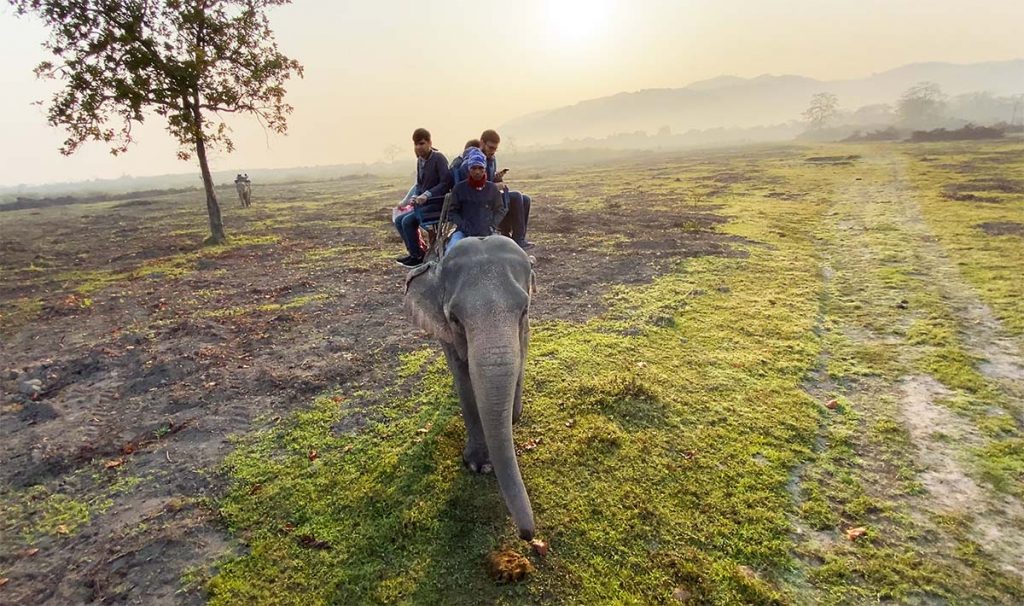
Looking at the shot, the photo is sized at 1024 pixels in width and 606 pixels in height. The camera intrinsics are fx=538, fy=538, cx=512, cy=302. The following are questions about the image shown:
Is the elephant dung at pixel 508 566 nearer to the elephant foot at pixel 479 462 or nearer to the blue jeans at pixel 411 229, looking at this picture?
the elephant foot at pixel 479 462

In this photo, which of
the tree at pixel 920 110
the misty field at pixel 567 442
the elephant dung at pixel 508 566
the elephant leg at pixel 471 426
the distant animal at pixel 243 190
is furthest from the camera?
the tree at pixel 920 110

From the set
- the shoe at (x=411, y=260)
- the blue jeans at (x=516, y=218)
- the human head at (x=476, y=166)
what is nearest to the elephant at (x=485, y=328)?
the human head at (x=476, y=166)

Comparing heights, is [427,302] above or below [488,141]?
below

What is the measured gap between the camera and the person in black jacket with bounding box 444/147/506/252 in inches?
251

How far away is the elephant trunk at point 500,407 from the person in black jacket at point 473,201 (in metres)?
2.33

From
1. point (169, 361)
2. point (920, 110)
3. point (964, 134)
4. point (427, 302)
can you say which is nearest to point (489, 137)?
point (427, 302)

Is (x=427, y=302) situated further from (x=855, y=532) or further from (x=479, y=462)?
(x=855, y=532)

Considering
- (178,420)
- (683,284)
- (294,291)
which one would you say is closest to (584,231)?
(683,284)

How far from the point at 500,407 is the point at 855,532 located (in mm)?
3419

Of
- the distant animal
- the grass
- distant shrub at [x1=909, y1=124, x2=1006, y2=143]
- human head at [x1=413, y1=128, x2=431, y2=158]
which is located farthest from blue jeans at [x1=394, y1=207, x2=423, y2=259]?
distant shrub at [x1=909, y1=124, x2=1006, y2=143]

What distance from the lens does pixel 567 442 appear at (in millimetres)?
6262

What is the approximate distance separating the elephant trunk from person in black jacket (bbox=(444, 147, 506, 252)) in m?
2.33

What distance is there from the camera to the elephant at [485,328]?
4348mm

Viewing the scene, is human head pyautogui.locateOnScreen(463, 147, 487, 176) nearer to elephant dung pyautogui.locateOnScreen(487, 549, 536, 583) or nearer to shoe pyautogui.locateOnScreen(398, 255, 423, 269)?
shoe pyautogui.locateOnScreen(398, 255, 423, 269)
